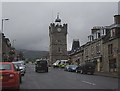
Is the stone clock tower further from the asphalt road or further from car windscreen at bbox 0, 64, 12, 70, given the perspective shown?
car windscreen at bbox 0, 64, 12, 70

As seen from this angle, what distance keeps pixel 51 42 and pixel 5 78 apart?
381 ft

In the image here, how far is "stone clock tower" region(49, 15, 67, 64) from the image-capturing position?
429 feet

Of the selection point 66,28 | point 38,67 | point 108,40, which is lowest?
point 38,67

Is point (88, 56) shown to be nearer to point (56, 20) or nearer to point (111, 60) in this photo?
point (111, 60)

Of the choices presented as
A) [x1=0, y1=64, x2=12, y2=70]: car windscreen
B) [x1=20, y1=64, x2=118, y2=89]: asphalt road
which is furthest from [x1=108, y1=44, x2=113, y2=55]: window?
[x1=0, y1=64, x2=12, y2=70]: car windscreen

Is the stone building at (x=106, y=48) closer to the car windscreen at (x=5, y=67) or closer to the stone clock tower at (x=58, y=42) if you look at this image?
the car windscreen at (x=5, y=67)

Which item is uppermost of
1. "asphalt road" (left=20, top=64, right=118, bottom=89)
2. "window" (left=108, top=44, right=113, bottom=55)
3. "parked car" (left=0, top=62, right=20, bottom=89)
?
"window" (left=108, top=44, right=113, bottom=55)

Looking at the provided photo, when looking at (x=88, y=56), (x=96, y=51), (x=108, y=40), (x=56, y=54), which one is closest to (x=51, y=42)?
(x=56, y=54)

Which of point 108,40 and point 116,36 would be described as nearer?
Answer: point 116,36

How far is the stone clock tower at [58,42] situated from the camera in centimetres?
13088

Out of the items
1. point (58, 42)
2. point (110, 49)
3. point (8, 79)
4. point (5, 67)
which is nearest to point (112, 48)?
point (110, 49)

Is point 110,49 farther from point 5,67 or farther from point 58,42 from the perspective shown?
point 58,42

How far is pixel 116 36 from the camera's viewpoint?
5419 cm

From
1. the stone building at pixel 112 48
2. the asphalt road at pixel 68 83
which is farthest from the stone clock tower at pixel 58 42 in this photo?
the asphalt road at pixel 68 83
